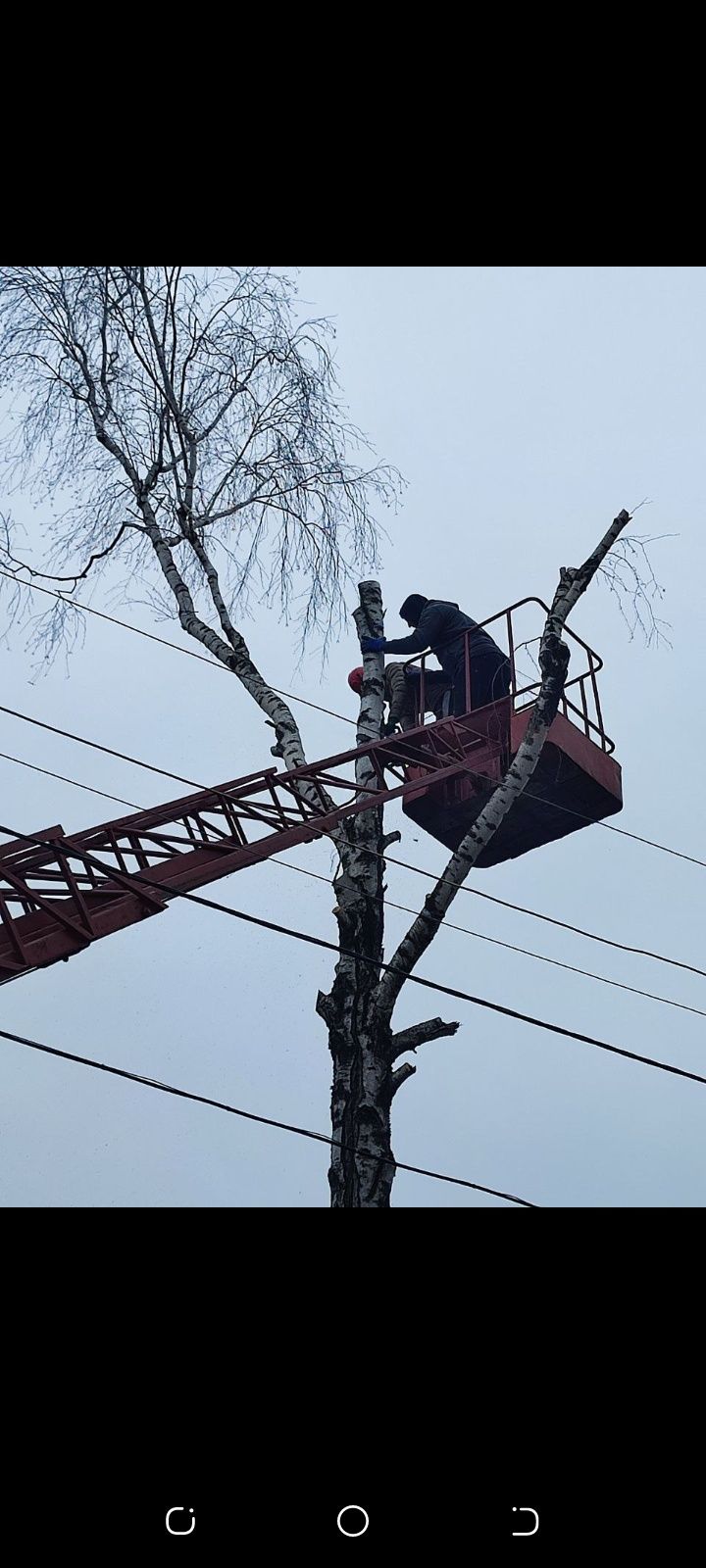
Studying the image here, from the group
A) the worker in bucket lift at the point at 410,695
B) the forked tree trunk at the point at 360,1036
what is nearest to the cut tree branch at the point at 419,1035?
the forked tree trunk at the point at 360,1036

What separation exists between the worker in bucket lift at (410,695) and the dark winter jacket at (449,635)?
163mm

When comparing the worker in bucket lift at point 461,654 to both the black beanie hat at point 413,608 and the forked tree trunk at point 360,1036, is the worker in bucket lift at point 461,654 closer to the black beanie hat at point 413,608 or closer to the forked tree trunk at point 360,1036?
the black beanie hat at point 413,608

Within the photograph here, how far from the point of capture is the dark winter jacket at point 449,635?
38.4 ft

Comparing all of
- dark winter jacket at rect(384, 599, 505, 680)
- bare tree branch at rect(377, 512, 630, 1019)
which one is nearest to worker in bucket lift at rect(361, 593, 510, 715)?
dark winter jacket at rect(384, 599, 505, 680)

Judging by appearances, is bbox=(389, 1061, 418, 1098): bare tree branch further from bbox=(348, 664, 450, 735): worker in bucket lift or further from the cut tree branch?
bbox=(348, 664, 450, 735): worker in bucket lift

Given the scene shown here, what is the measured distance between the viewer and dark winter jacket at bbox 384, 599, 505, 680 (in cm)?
1170

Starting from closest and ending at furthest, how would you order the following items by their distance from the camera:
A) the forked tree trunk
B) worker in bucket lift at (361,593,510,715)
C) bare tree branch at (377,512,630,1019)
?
the forked tree trunk, bare tree branch at (377,512,630,1019), worker in bucket lift at (361,593,510,715)

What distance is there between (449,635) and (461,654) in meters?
0.17

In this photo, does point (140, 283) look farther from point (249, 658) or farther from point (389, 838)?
point (389, 838)

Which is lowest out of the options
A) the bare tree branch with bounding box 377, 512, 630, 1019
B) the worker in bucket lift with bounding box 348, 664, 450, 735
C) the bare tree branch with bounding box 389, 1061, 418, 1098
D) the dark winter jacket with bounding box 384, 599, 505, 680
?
the bare tree branch with bounding box 389, 1061, 418, 1098

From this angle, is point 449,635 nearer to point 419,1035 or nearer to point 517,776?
point 517,776
